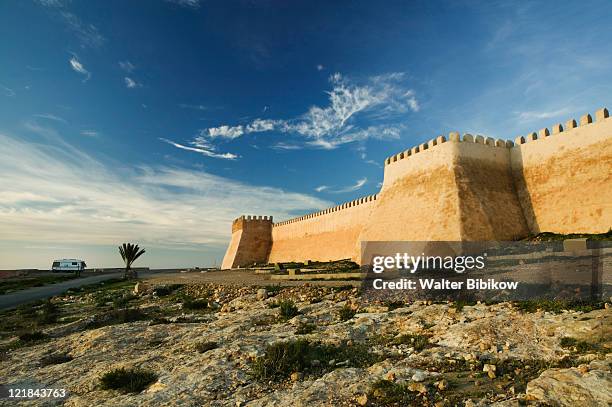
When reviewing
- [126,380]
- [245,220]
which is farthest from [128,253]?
[126,380]

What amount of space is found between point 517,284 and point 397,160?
17141mm

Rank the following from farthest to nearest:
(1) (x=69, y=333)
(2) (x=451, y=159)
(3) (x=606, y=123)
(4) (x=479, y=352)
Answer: (2) (x=451, y=159) < (3) (x=606, y=123) < (1) (x=69, y=333) < (4) (x=479, y=352)

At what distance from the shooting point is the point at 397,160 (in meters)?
25.5

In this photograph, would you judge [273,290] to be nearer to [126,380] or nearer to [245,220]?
[126,380]

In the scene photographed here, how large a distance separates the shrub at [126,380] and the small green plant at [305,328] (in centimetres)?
301

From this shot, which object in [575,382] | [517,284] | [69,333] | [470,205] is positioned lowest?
[69,333]

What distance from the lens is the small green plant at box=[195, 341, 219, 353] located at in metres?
7.29

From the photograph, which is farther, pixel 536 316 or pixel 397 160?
pixel 397 160

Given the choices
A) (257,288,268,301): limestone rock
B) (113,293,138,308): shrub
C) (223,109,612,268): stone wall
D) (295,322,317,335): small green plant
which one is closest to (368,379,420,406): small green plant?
(295,322,317,335): small green plant

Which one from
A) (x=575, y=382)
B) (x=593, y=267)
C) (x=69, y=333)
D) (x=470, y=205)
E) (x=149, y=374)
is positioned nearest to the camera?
(x=575, y=382)

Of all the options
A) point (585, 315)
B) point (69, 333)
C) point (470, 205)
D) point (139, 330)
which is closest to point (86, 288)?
point (69, 333)

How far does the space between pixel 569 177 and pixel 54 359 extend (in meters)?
22.3

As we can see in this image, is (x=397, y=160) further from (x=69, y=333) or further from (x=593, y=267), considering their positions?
(x=69, y=333)

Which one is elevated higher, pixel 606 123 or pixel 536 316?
pixel 606 123
